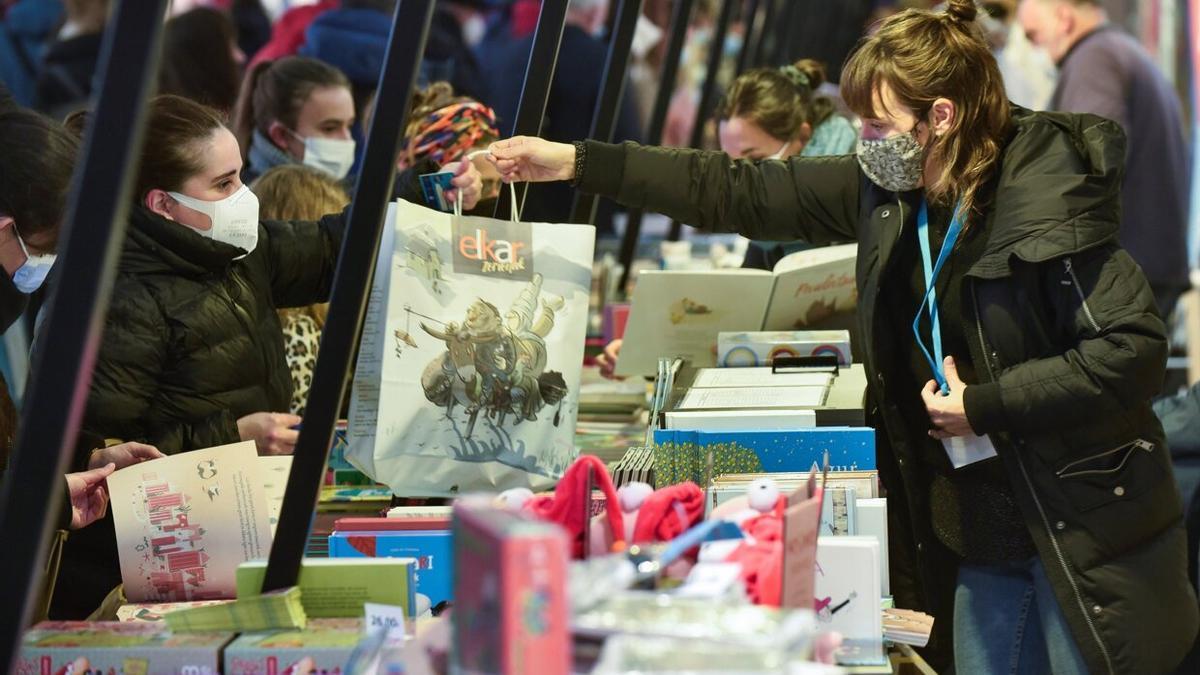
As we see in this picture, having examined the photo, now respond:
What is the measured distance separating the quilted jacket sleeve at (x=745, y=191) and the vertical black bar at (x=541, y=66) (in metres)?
0.24

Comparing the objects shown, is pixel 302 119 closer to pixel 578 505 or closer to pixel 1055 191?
pixel 1055 191

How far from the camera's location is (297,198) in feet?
12.4

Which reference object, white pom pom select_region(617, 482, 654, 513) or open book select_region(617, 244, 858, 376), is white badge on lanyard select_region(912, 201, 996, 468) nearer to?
open book select_region(617, 244, 858, 376)

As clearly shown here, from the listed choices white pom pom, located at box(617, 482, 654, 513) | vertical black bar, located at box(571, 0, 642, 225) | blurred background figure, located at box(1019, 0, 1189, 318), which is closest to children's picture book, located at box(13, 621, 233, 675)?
white pom pom, located at box(617, 482, 654, 513)

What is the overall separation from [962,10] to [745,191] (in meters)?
0.54

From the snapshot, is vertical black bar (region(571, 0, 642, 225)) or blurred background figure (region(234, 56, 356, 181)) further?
blurred background figure (region(234, 56, 356, 181))

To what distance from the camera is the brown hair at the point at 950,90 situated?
8.95ft

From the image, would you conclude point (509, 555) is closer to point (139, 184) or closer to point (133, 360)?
point (133, 360)

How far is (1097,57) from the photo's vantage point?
6352mm

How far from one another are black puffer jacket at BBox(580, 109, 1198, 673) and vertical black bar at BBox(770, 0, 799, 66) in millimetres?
6711

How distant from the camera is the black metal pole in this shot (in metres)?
1.61

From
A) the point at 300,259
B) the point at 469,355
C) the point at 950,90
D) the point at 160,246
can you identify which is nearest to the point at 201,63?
the point at 300,259

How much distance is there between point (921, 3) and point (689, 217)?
21.5 ft

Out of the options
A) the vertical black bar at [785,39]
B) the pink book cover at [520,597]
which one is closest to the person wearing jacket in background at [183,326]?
the pink book cover at [520,597]
